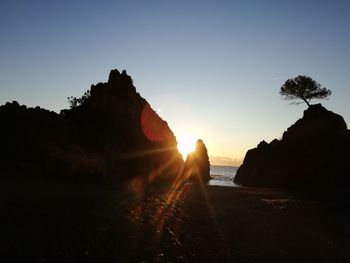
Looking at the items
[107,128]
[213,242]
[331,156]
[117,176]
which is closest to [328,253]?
[213,242]

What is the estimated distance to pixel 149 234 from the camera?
15.4 metres

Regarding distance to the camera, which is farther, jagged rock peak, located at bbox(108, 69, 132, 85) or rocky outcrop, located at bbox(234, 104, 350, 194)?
rocky outcrop, located at bbox(234, 104, 350, 194)

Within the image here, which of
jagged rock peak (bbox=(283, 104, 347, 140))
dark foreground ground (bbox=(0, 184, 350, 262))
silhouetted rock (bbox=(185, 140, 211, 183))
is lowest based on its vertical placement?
dark foreground ground (bbox=(0, 184, 350, 262))

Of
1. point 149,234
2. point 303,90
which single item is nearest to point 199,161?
point 303,90

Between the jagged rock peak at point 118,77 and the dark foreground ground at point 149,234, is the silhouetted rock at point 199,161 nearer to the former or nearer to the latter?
the jagged rock peak at point 118,77

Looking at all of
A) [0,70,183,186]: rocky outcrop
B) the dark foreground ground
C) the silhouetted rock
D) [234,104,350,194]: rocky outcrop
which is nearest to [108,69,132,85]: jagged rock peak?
[0,70,183,186]: rocky outcrop

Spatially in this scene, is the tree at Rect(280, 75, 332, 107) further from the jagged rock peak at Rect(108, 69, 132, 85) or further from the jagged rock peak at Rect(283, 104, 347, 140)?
the jagged rock peak at Rect(108, 69, 132, 85)

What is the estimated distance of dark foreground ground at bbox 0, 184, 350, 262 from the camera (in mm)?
12211

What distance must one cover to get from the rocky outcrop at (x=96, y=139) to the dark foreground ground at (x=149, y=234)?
9.10 metres

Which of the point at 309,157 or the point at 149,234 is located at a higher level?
the point at 309,157

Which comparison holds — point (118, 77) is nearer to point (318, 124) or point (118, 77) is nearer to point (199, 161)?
point (318, 124)

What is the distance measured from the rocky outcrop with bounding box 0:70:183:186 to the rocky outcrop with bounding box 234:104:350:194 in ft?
66.3

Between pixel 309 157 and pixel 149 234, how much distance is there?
58.7 meters

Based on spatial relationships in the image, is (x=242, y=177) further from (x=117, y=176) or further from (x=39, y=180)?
(x=39, y=180)
